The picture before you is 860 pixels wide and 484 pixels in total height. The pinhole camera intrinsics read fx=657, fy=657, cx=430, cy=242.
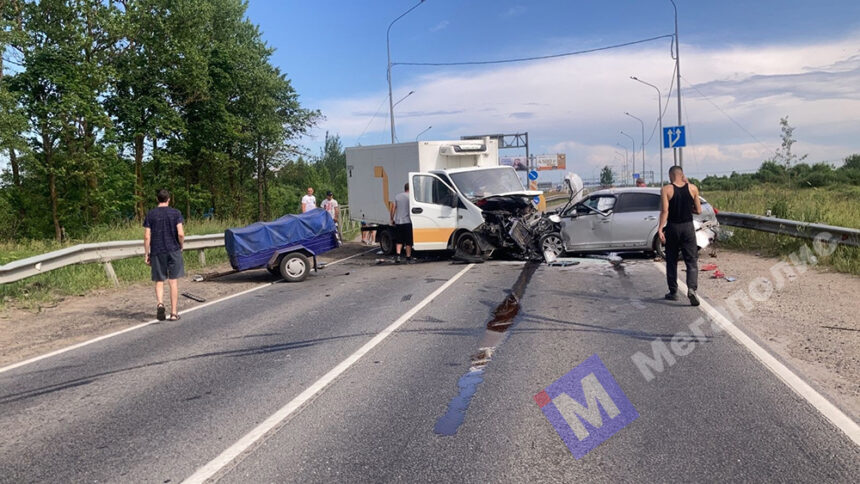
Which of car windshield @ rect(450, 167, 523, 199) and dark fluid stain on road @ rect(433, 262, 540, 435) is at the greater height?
car windshield @ rect(450, 167, 523, 199)

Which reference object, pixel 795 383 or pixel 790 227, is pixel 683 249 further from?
pixel 790 227

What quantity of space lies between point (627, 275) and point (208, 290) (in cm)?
795

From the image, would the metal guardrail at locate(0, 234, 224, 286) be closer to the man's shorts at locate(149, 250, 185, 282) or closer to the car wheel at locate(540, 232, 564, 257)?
the man's shorts at locate(149, 250, 185, 282)

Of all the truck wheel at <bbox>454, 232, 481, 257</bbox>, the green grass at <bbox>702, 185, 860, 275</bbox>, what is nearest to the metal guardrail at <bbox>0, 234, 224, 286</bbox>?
the truck wheel at <bbox>454, 232, 481, 257</bbox>

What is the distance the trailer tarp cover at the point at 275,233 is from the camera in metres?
12.5

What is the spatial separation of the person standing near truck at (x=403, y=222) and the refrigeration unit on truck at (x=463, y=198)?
0.53 ft

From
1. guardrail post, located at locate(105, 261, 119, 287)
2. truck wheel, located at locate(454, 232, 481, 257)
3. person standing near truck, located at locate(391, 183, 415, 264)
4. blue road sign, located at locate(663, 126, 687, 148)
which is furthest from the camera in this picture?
blue road sign, located at locate(663, 126, 687, 148)

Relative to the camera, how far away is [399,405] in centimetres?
515

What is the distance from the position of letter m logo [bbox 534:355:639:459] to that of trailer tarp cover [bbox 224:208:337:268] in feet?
26.9

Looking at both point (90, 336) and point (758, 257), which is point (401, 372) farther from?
point (758, 257)

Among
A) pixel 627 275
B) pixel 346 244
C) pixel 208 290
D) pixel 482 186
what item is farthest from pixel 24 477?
pixel 346 244

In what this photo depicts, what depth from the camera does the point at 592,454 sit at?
13.6 feet

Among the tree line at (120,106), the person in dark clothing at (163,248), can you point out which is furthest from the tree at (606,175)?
the person in dark clothing at (163,248)

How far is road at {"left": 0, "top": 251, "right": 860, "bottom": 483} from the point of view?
A: 4000 millimetres
